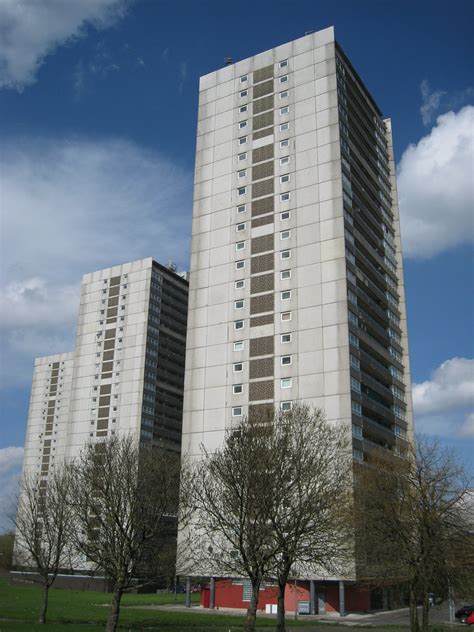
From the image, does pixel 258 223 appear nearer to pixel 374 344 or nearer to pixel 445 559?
pixel 374 344

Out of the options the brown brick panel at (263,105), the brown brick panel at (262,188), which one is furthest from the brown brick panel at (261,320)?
the brown brick panel at (263,105)

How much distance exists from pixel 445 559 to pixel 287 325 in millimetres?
41089

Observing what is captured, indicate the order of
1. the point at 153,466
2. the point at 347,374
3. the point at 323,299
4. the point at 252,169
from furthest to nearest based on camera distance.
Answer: the point at 252,169
the point at 323,299
the point at 347,374
the point at 153,466

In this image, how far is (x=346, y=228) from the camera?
2928 inches

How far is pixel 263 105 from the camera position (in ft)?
278

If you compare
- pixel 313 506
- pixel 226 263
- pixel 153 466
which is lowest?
pixel 313 506

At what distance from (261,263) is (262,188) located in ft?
35.0

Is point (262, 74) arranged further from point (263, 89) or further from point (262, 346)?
point (262, 346)

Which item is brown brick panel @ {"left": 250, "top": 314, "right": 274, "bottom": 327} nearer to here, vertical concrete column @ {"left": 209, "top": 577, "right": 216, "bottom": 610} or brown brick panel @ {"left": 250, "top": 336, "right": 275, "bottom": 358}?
brown brick panel @ {"left": 250, "top": 336, "right": 275, "bottom": 358}

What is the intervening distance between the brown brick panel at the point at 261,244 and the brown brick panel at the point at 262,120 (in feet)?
55.0

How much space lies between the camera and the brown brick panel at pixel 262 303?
74.2m

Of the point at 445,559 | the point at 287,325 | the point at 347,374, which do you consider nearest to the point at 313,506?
the point at 445,559

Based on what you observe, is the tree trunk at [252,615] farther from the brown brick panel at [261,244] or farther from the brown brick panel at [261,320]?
the brown brick panel at [261,244]

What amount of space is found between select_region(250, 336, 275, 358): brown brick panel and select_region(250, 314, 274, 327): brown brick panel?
5.87 ft
